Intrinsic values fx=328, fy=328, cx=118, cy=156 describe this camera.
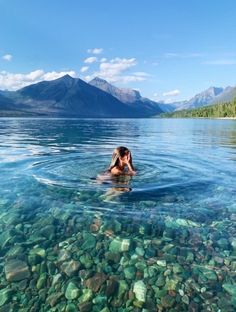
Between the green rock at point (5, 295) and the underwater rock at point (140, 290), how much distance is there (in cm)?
273

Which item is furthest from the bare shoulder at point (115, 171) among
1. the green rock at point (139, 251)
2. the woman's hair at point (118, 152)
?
the green rock at point (139, 251)

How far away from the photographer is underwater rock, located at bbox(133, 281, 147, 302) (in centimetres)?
713

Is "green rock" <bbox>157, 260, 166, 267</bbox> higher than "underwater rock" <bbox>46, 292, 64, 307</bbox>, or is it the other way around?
"green rock" <bbox>157, 260, 166, 267</bbox>

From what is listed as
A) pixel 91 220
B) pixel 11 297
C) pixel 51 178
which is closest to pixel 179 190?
pixel 91 220

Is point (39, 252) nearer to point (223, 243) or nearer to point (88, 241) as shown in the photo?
point (88, 241)

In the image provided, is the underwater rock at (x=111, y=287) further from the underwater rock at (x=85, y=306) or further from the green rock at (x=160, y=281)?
the green rock at (x=160, y=281)

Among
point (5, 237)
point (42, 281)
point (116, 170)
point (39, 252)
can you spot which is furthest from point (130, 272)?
point (116, 170)

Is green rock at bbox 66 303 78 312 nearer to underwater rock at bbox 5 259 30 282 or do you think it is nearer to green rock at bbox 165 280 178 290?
underwater rock at bbox 5 259 30 282

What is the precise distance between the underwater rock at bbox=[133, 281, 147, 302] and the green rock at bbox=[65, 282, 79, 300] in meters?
1.30

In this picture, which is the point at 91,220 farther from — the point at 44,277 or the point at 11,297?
the point at 11,297

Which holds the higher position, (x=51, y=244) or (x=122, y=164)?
(x=122, y=164)

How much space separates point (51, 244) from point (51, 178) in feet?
25.2

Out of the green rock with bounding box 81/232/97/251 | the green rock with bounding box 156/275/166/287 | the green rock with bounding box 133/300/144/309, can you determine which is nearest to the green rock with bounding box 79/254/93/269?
the green rock with bounding box 81/232/97/251

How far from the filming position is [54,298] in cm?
710
